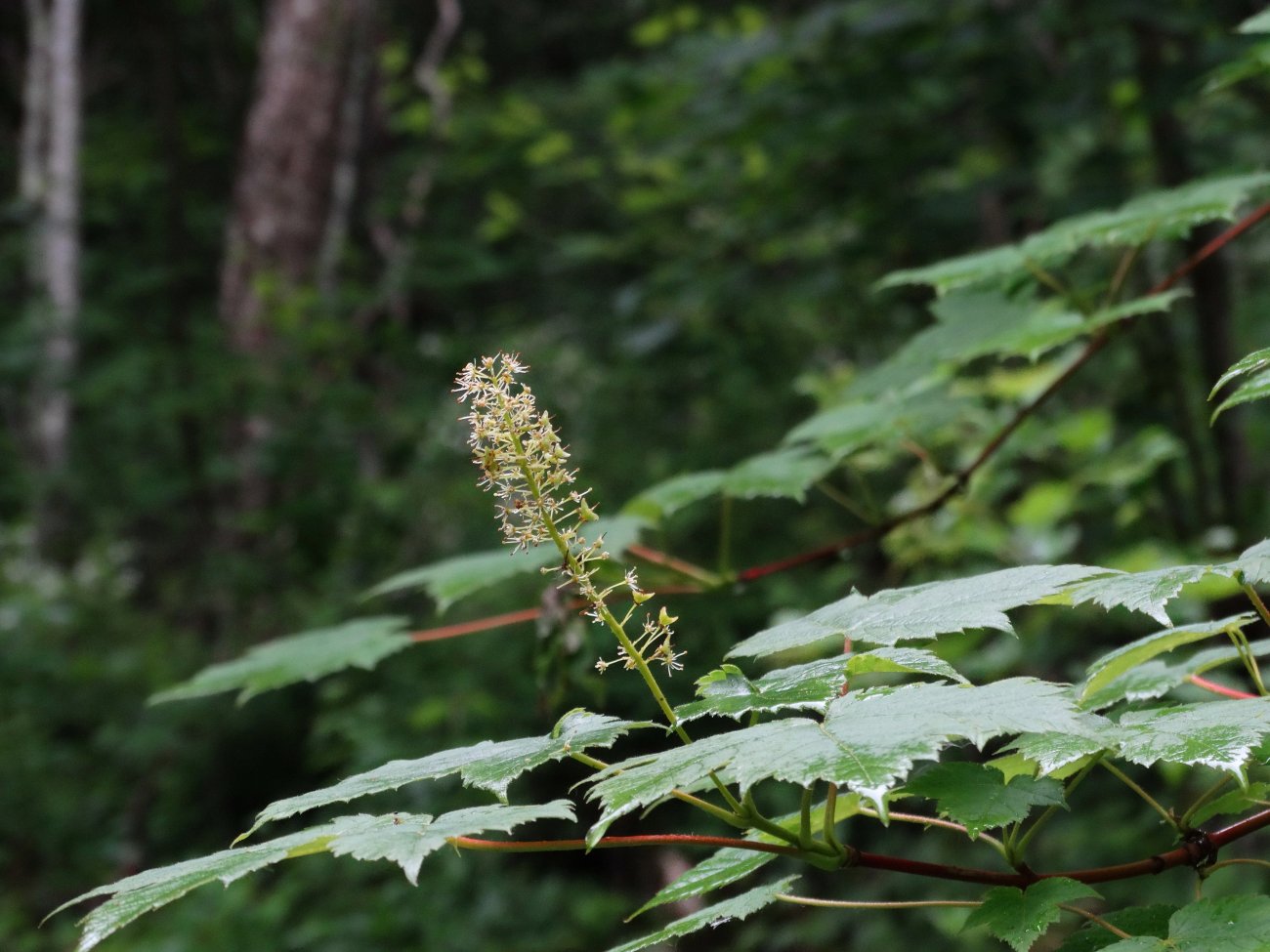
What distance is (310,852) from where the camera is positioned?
982 millimetres

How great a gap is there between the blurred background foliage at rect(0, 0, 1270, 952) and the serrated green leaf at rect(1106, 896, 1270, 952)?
1460 mm

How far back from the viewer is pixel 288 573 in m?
6.66

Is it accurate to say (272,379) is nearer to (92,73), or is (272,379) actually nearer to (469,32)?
(469,32)

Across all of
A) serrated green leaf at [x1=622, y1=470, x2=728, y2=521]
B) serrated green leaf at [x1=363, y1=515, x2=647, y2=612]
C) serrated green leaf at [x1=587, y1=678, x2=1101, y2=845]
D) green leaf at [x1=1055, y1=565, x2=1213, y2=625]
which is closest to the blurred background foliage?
serrated green leaf at [x1=363, y1=515, x2=647, y2=612]

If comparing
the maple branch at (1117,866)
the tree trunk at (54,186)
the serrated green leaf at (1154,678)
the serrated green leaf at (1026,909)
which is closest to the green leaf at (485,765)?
the maple branch at (1117,866)

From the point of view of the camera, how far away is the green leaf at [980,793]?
1042 mm

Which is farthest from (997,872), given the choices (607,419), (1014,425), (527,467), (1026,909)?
(607,419)

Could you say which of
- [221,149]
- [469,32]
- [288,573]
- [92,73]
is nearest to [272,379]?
[288,573]

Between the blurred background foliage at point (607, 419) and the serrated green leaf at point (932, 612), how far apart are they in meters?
1.18

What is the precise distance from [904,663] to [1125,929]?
358mm

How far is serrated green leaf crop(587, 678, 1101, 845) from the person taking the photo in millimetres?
866

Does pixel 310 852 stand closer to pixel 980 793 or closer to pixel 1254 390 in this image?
pixel 980 793

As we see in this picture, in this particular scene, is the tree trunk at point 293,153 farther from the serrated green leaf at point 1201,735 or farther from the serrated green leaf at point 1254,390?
the serrated green leaf at point 1201,735

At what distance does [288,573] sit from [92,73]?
40.0 feet
